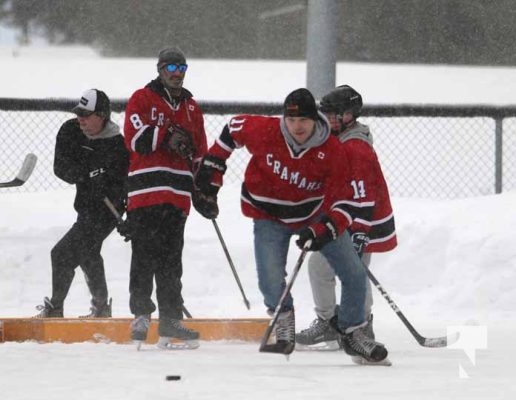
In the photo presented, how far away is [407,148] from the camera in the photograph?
1294 centimetres

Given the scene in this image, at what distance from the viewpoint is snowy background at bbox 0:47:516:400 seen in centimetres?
609

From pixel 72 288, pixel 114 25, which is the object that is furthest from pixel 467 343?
pixel 114 25

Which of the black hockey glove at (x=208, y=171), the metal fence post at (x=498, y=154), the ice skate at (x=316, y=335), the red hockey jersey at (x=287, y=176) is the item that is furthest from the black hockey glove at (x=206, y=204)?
the metal fence post at (x=498, y=154)

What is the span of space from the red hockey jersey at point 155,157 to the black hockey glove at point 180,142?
4cm

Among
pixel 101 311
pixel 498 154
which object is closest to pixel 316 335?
pixel 101 311

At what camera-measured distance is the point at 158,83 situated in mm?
7527

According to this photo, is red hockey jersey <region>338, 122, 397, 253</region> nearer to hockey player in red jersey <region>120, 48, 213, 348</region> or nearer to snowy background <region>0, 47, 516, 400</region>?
snowy background <region>0, 47, 516, 400</region>

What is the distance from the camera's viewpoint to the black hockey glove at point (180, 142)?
24.0 feet

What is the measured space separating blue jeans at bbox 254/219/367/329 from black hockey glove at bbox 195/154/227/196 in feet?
0.91

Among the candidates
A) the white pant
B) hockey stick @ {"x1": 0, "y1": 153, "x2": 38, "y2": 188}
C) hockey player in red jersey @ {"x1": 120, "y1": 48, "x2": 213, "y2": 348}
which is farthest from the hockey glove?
hockey stick @ {"x1": 0, "y1": 153, "x2": 38, "y2": 188}

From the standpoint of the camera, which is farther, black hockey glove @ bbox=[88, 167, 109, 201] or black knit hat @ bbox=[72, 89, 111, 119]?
black hockey glove @ bbox=[88, 167, 109, 201]

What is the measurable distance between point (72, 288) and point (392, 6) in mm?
13455

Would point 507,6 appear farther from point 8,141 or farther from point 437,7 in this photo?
point 8,141

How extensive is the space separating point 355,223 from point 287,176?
667 millimetres
